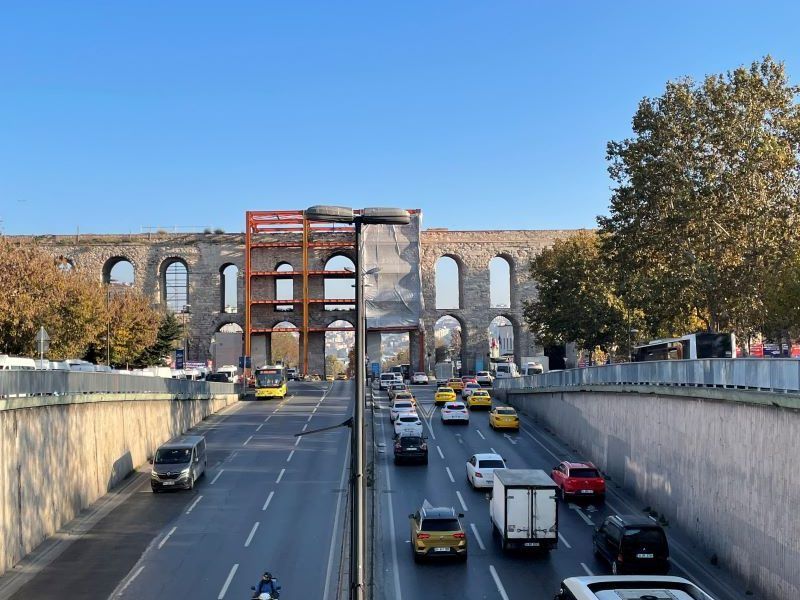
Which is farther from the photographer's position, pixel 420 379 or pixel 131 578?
pixel 420 379

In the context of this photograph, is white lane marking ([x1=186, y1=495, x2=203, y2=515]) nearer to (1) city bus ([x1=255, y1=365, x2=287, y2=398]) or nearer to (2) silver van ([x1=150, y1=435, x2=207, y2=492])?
(2) silver van ([x1=150, y1=435, x2=207, y2=492])

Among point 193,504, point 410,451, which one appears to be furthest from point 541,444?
point 193,504

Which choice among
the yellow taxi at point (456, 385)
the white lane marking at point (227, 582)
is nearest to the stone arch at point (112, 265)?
the yellow taxi at point (456, 385)

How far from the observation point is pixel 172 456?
135 feet

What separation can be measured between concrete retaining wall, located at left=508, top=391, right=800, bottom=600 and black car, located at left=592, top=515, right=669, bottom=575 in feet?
7.41

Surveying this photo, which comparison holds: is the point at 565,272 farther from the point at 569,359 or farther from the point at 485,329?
the point at 485,329

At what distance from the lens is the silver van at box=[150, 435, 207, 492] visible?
40.1 metres

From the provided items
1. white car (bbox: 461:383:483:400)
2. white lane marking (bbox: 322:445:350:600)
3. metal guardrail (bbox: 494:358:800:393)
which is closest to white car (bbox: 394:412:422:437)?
white lane marking (bbox: 322:445:350:600)

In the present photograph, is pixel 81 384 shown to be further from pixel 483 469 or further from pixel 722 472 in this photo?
pixel 722 472

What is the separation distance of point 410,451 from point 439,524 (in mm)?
16959

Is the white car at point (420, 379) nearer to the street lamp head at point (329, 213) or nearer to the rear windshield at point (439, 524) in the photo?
the rear windshield at point (439, 524)

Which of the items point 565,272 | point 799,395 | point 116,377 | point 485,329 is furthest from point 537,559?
point 485,329

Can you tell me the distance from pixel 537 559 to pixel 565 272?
5109 centimetres

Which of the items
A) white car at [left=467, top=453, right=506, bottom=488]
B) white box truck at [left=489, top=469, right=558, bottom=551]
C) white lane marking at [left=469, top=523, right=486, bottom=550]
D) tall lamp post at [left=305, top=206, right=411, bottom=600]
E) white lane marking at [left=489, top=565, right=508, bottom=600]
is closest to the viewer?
tall lamp post at [left=305, top=206, right=411, bottom=600]
